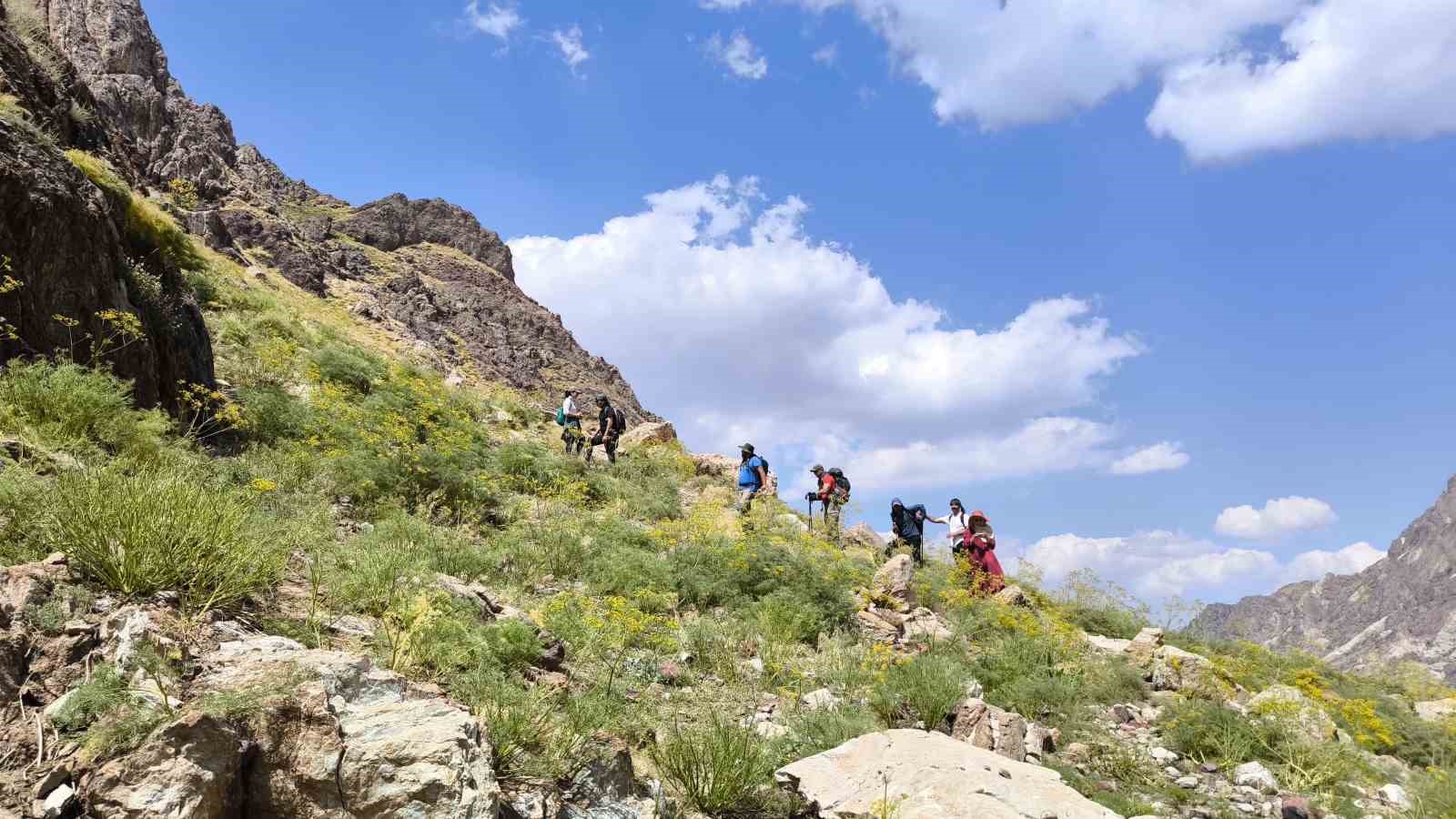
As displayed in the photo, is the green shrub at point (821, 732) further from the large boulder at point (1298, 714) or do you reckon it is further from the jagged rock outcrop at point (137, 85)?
the jagged rock outcrop at point (137, 85)

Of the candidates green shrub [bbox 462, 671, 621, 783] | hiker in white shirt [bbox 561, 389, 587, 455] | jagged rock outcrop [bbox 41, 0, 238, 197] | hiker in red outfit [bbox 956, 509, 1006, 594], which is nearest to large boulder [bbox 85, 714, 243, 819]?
green shrub [bbox 462, 671, 621, 783]

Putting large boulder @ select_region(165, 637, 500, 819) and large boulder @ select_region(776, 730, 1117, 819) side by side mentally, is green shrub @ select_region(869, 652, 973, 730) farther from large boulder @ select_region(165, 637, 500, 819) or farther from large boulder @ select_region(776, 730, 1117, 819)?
large boulder @ select_region(165, 637, 500, 819)

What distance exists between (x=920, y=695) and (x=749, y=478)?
9568mm

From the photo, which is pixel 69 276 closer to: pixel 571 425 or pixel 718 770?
pixel 718 770

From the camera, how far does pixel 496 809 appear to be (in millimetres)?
3102

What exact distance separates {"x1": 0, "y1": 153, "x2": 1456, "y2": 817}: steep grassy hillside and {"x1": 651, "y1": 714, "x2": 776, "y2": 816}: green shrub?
0.06ft

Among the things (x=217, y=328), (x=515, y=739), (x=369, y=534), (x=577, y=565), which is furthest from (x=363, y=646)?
(x=217, y=328)

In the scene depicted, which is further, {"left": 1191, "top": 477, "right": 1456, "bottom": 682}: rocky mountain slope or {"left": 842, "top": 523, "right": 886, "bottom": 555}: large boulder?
{"left": 1191, "top": 477, "right": 1456, "bottom": 682}: rocky mountain slope

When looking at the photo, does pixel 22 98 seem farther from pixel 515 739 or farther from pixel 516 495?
pixel 515 739

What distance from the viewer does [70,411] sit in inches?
248

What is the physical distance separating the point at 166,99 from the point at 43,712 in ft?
196

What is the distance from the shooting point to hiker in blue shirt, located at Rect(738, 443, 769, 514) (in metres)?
15.6

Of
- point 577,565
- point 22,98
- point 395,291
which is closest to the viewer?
point 577,565

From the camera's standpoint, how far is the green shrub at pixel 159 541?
3.74m
